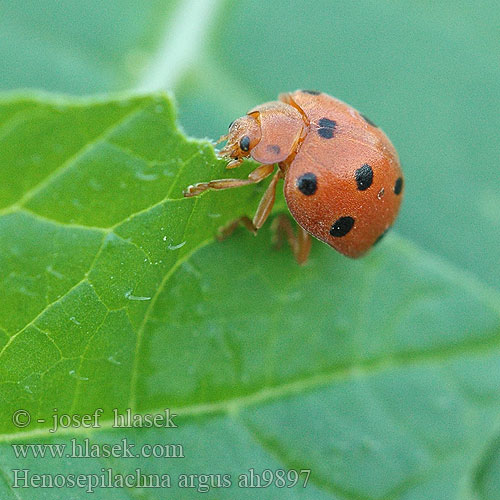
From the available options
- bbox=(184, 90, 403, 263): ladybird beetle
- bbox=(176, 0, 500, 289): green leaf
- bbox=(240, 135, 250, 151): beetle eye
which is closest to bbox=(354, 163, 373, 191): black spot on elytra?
bbox=(184, 90, 403, 263): ladybird beetle

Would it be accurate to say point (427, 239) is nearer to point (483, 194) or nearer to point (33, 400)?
point (483, 194)

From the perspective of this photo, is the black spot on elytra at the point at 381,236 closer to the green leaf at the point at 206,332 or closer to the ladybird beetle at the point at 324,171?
the ladybird beetle at the point at 324,171

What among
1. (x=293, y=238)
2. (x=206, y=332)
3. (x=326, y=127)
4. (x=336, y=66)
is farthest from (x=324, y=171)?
(x=336, y=66)

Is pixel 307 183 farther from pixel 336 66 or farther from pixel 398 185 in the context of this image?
pixel 336 66

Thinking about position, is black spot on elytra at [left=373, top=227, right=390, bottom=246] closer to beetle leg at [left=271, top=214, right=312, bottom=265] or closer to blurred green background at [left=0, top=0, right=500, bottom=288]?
beetle leg at [left=271, top=214, right=312, bottom=265]

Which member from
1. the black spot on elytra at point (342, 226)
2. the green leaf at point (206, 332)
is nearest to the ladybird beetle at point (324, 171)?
the black spot on elytra at point (342, 226)

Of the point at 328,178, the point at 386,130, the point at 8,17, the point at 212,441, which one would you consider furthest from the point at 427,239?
the point at 8,17
